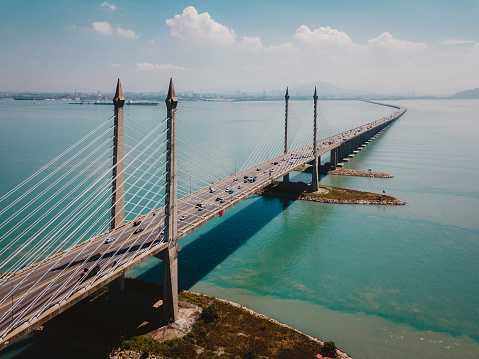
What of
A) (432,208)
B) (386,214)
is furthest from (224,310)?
(432,208)

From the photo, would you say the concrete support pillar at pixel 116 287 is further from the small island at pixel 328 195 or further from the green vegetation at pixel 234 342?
the small island at pixel 328 195

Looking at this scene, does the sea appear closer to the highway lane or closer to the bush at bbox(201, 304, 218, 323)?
the bush at bbox(201, 304, 218, 323)

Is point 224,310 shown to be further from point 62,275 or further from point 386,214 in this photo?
point 386,214

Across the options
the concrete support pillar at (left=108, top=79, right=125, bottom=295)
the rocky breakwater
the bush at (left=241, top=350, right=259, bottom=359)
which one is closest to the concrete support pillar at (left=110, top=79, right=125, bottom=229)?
the concrete support pillar at (left=108, top=79, right=125, bottom=295)

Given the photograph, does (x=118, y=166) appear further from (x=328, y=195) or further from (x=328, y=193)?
(x=328, y=193)

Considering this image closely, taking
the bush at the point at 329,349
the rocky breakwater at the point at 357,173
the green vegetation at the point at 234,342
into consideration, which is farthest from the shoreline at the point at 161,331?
the rocky breakwater at the point at 357,173
